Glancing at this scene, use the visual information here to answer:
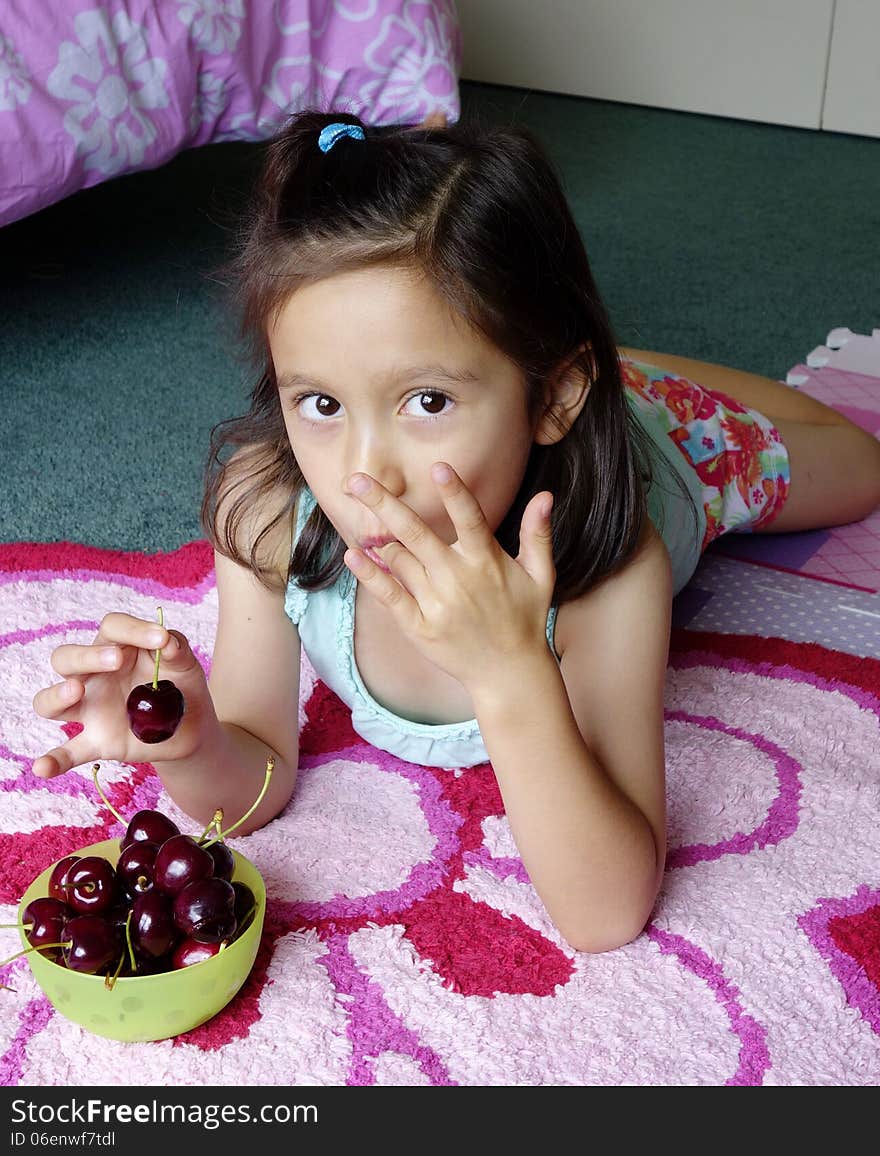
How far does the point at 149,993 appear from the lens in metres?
0.68

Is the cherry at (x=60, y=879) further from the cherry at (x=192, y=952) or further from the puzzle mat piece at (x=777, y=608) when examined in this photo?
the puzzle mat piece at (x=777, y=608)

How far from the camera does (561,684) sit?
2.34ft

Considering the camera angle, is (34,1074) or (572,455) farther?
(572,455)

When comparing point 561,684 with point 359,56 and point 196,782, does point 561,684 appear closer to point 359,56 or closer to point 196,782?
point 196,782

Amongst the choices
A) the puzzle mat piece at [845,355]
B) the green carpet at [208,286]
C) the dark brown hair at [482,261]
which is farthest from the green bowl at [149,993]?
the puzzle mat piece at [845,355]

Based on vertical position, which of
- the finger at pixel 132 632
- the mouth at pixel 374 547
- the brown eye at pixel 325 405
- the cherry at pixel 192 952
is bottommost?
the cherry at pixel 192 952

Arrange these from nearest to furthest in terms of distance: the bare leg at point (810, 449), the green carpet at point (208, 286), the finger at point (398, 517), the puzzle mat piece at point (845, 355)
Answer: the finger at point (398, 517) → the bare leg at point (810, 449) → the green carpet at point (208, 286) → the puzzle mat piece at point (845, 355)

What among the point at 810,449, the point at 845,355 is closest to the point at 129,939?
the point at 810,449

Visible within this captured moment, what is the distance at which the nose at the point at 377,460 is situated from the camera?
2.34 ft

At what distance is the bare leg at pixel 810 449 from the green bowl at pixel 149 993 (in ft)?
2.65

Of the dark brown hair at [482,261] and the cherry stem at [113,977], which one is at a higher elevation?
the dark brown hair at [482,261]

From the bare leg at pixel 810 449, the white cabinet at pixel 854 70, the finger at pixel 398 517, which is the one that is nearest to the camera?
the finger at pixel 398 517

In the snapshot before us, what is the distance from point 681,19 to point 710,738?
2.49 metres
